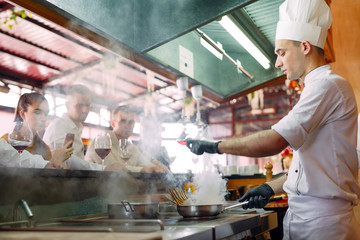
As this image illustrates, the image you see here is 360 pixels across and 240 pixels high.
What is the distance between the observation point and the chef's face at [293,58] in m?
1.74

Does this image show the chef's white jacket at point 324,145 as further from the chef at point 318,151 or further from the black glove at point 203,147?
the black glove at point 203,147

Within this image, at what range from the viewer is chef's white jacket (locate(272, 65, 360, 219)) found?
1529mm

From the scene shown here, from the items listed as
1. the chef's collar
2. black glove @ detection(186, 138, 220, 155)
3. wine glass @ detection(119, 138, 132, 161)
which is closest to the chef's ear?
the chef's collar

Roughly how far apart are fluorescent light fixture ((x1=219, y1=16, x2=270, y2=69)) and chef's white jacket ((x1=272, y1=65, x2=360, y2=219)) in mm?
1083

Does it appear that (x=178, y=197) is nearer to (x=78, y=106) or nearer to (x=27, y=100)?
(x=27, y=100)

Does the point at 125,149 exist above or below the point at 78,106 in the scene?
below

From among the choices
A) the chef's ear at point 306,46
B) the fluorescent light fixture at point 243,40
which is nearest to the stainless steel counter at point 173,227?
the chef's ear at point 306,46

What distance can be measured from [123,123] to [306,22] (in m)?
2.20

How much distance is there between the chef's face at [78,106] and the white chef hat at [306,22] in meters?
1.74

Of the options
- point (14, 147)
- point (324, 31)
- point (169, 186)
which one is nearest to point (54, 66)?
point (169, 186)

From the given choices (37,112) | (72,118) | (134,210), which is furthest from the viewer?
(72,118)

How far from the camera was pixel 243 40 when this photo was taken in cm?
297

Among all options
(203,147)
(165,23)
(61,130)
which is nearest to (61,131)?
(61,130)

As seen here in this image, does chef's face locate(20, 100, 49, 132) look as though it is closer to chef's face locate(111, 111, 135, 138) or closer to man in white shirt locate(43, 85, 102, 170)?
man in white shirt locate(43, 85, 102, 170)
